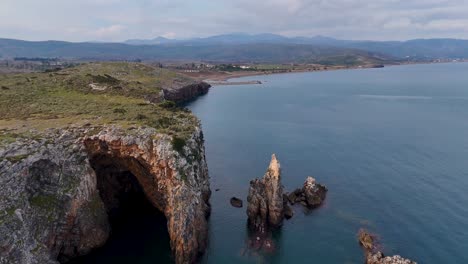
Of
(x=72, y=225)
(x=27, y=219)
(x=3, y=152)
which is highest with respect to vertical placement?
(x=3, y=152)

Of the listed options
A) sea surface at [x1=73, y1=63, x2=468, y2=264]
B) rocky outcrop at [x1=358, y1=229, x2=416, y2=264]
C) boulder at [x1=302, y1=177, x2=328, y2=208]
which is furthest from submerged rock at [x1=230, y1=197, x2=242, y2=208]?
rocky outcrop at [x1=358, y1=229, x2=416, y2=264]

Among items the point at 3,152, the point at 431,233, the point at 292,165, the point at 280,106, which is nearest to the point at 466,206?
the point at 431,233

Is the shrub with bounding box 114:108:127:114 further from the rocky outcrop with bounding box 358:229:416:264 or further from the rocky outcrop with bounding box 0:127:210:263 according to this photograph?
the rocky outcrop with bounding box 358:229:416:264

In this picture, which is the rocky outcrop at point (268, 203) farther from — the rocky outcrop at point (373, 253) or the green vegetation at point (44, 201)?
the green vegetation at point (44, 201)

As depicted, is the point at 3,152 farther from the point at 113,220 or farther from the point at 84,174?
the point at 113,220

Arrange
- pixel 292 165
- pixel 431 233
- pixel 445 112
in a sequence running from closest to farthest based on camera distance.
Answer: pixel 431 233
pixel 292 165
pixel 445 112

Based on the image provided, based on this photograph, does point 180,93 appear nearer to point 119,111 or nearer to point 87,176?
point 119,111
